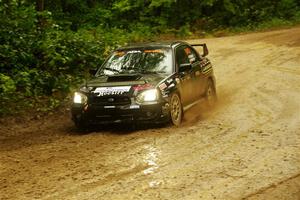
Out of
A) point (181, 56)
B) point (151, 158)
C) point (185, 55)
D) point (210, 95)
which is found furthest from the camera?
point (210, 95)

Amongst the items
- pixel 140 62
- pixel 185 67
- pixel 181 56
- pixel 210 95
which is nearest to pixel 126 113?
pixel 140 62

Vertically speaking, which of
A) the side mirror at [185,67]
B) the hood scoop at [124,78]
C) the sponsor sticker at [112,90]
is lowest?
the sponsor sticker at [112,90]

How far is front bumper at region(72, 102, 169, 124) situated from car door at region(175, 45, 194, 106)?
0.98 meters

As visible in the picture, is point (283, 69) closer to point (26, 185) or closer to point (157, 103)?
point (157, 103)

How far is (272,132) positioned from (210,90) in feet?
12.1

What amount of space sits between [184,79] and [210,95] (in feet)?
6.56

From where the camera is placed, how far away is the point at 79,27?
30.0 meters

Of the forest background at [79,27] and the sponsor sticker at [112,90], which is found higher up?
the forest background at [79,27]

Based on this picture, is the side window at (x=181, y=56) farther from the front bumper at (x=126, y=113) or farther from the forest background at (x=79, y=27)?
the forest background at (x=79, y=27)

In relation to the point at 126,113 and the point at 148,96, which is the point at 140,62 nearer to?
the point at 148,96

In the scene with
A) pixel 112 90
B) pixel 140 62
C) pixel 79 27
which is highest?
pixel 79 27

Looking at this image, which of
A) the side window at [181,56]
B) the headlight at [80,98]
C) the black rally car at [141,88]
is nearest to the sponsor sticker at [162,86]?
the black rally car at [141,88]

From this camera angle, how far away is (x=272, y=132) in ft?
31.3

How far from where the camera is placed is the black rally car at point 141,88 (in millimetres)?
10086
